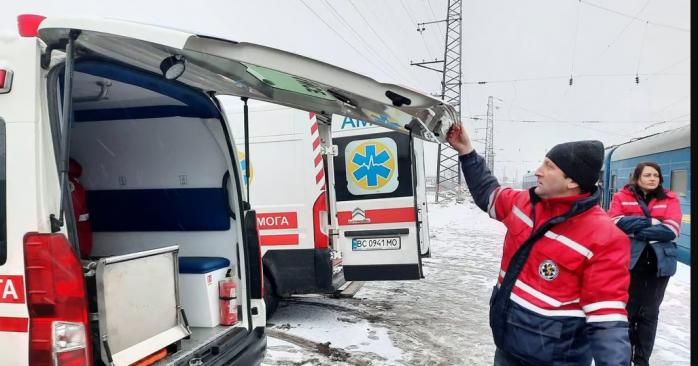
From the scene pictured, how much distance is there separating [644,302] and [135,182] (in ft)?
13.1

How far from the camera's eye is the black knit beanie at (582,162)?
2062mm

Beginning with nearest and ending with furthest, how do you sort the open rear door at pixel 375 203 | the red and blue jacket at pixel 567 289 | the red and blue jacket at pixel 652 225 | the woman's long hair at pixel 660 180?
the red and blue jacket at pixel 567 289 < the red and blue jacket at pixel 652 225 < the woman's long hair at pixel 660 180 < the open rear door at pixel 375 203

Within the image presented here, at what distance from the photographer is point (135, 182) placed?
11.8ft

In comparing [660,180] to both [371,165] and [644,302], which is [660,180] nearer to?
[644,302]

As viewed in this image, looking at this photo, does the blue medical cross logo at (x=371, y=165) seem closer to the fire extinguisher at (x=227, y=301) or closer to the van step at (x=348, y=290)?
the van step at (x=348, y=290)

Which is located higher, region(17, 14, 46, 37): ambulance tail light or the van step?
region(17, 14, 46, 37): ambulance tail light

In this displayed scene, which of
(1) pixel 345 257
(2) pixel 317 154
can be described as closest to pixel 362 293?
(1) pixel 345 257

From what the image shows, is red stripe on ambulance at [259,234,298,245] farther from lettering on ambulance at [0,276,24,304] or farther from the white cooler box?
lettering on ambulance at [0,276,24,304]

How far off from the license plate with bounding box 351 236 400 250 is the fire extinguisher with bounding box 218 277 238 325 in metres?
2.20

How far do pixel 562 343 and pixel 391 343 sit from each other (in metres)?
2.65

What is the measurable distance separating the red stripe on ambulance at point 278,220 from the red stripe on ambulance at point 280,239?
97mm

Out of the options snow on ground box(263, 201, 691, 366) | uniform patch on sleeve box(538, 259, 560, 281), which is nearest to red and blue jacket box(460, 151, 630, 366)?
uniform patch on sleeve box(538, 259, 560, 281)

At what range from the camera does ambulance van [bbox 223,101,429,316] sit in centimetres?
486

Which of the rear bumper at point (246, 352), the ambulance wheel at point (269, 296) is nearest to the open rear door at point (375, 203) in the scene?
the ambulance wheel at point (269, 296)
